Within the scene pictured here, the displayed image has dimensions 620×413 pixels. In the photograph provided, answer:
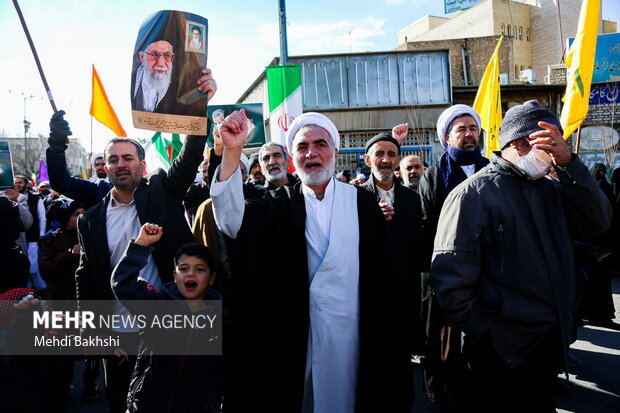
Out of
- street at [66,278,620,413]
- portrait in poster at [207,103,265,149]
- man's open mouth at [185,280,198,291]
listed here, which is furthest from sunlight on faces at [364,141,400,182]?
portrait in poster at [207,103,265,149]

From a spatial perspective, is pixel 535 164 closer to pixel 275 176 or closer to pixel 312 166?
pixel 312 166

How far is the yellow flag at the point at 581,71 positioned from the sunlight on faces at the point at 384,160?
1305 millimetres

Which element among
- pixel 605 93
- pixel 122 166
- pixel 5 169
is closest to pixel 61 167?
pixel 122 166

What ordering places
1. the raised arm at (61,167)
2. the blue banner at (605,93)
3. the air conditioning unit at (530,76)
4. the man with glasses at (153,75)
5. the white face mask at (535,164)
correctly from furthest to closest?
1. the air conditioning unit at (530,76)
2. the blue banner at (605,93)
3. the raised arm at (61,167)
4. the man with glasses at (153,75)
5. the white face mask at (535,164)

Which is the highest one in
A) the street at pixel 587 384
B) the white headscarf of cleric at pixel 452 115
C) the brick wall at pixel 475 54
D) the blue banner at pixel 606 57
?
the brick wall at pixel 475 54

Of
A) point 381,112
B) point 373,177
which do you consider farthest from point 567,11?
point 373,177

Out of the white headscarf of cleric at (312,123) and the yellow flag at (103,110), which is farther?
the yellow flag at (103,110)

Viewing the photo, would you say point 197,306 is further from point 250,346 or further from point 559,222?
point 559,222

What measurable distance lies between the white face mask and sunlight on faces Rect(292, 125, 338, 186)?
984 millimetres

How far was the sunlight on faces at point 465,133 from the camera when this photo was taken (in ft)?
11.8

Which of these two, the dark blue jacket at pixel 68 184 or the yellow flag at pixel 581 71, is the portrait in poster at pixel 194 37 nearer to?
the dark blue jacket at pixel 68 184

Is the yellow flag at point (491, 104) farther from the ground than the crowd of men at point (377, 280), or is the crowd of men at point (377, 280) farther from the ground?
the yellow flag at point (491, 104)

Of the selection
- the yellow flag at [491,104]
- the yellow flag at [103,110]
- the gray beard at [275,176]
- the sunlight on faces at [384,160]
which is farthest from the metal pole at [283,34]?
the sunlight on faces at [384,160]

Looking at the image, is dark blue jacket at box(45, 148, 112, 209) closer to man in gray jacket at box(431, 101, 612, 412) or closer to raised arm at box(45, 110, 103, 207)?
raised arm at box(45, 110, 103, 207)
